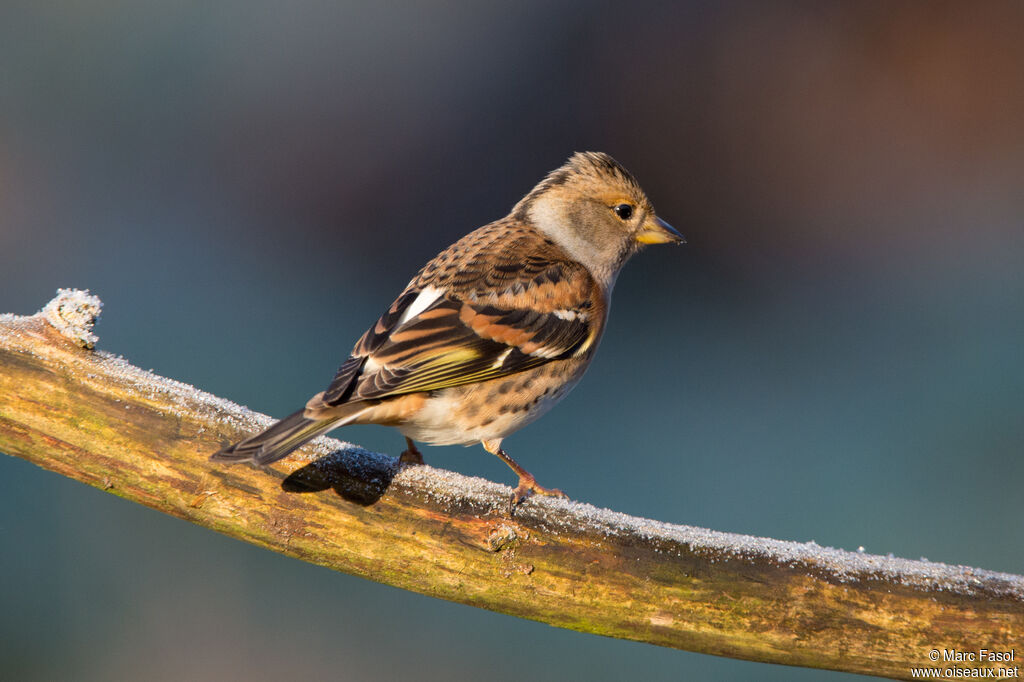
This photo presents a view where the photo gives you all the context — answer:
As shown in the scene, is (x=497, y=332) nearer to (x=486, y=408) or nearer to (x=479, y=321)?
(x=479, y=321)

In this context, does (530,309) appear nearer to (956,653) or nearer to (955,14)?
(956,653)

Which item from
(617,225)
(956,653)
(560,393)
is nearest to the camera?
(956,653)

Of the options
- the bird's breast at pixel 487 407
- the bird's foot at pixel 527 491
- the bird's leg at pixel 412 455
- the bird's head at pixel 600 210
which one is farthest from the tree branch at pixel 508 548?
the bird's head at pixel 600 210

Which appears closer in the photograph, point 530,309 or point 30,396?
point 30,396

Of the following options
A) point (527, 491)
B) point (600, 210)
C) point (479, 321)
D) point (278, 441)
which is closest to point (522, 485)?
point (527, 491)

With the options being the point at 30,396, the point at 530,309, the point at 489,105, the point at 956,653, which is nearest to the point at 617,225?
the point at 530,309

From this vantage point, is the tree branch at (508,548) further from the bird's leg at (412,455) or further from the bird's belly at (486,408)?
the bird's leg at (412,455)

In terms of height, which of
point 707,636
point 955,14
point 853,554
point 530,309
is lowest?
point 707,636

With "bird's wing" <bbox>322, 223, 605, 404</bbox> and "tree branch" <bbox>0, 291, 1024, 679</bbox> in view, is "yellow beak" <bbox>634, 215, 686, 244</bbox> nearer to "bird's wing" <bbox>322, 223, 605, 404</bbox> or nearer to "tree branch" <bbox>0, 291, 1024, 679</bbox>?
"bird's wing" <bbox>322, 223, 605, 404</bbox>
